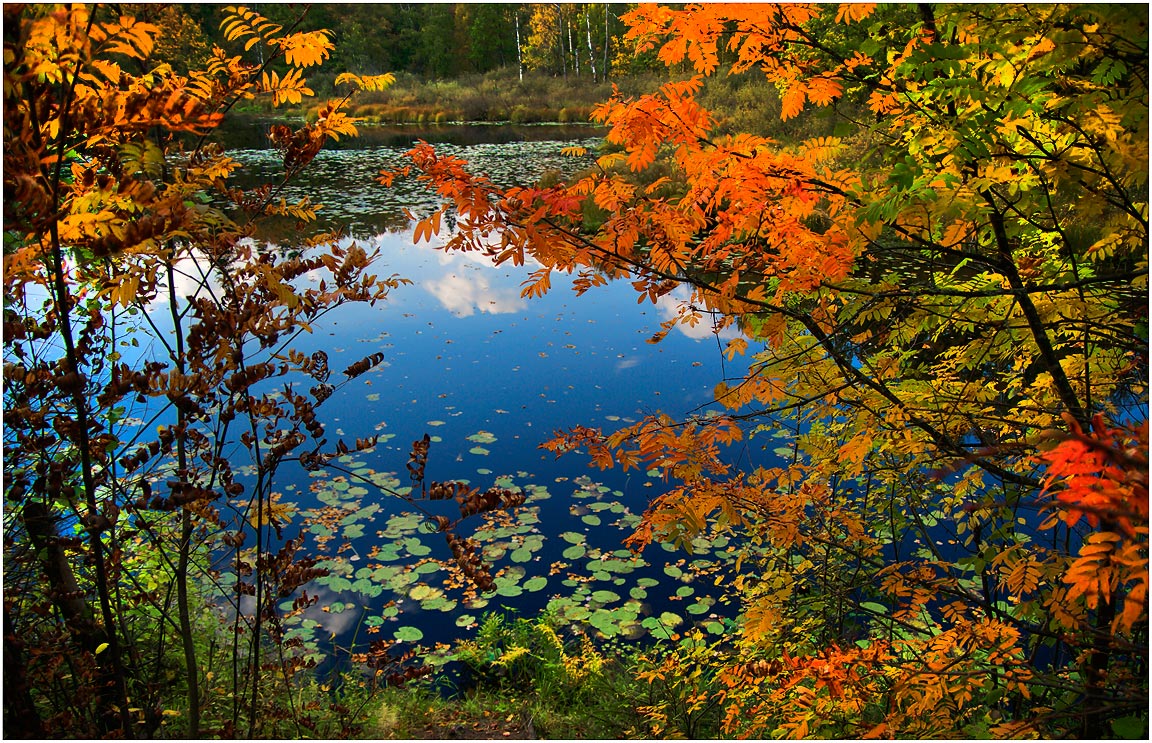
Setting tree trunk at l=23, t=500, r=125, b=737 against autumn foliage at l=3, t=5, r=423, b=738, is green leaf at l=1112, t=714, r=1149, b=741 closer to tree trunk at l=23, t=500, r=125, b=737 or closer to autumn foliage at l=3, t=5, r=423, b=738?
autumn foliage at l=3, t=5, r=423, b=738

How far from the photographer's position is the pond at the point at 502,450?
4.55 meters

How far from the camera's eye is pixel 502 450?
20.3ft

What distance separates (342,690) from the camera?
148 inches

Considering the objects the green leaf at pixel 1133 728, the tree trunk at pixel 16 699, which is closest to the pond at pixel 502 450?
the tree trunk at pixel 16 699

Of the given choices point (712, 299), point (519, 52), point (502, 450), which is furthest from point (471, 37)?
point (712, 299)

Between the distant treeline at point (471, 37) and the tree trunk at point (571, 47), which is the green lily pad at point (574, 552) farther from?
the tree trunk at point (571, 47)

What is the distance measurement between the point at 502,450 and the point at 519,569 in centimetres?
149

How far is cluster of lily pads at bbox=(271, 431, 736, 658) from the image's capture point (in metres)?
4.43

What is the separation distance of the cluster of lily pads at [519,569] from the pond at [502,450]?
0.01 meters

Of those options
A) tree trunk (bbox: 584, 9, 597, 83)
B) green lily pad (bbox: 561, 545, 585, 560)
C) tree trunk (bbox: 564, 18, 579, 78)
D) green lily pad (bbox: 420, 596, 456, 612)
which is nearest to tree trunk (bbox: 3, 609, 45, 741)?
green lily pad (bbox: 420, 596, 456, 612)

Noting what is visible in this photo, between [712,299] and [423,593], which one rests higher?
[712,299]

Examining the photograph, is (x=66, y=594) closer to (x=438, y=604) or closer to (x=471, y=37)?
(x=438, y=604)

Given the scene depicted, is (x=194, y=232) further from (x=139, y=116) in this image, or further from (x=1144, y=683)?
(x=1144, y=683)

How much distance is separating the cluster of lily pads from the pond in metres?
→ 0.01
